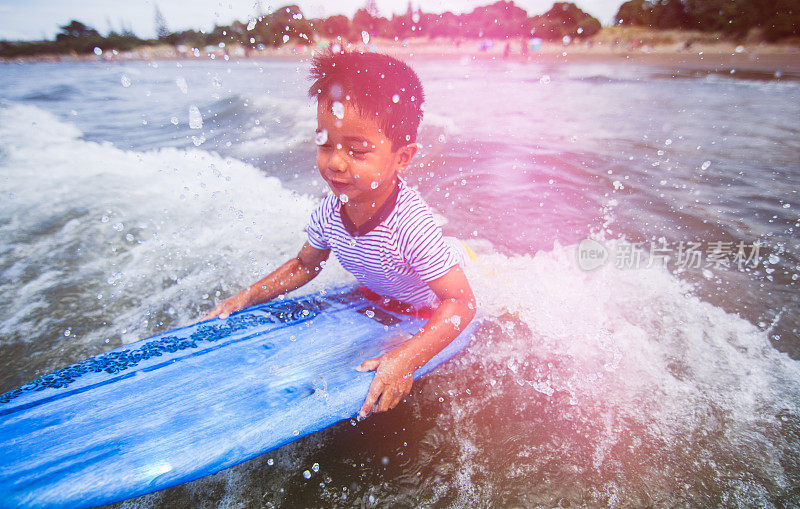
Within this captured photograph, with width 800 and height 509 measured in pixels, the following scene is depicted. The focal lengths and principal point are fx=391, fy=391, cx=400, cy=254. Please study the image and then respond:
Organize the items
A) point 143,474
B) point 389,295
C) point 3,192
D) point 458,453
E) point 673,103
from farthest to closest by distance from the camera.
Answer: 1. point 673,103
2. point 3,192
3. point 389,295
4. point 458,453
5. point 143,474

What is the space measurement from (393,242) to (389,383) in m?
0.61

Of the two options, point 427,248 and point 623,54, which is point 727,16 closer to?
point 623,54

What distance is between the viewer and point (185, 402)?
1686 millimetres

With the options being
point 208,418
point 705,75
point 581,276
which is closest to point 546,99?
point 581,276

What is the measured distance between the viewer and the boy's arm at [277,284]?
2268mm

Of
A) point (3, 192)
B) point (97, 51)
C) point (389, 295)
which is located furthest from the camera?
point (97, 51)

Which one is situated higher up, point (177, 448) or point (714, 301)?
point (177, 448)

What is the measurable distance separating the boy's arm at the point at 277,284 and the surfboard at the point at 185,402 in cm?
7

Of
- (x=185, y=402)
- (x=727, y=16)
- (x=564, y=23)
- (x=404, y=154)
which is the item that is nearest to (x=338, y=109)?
(x=404, y=154)

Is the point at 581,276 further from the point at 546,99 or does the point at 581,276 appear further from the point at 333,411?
the point at 546,99

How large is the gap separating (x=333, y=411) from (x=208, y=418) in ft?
1.67

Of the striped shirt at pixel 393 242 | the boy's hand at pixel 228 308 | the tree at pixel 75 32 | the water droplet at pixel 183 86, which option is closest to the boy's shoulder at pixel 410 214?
the striped shirt at pixel 393 242

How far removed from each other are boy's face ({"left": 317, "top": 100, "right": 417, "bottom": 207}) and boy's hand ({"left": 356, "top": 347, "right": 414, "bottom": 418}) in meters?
0.73

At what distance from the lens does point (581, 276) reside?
11.0 feet
